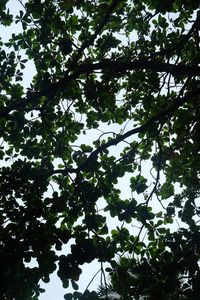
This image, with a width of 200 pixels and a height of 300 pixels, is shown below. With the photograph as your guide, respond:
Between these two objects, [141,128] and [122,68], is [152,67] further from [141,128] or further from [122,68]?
[141,128]

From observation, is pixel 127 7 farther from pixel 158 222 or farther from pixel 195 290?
pixel 195 290

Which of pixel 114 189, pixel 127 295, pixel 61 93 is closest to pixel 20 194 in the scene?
pixel 114 189

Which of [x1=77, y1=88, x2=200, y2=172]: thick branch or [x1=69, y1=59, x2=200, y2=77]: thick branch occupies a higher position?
[x1=69, y1=59, x2=200, y2=77]: thick branch

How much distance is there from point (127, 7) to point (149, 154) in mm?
3265

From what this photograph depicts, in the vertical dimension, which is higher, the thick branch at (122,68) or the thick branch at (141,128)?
the thick branch at (122,68)

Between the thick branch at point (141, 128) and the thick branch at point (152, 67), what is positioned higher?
the thick branch at point (152, 67)

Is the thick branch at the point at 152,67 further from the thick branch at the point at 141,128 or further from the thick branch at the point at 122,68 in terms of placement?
the thick branch at the point at 141,128

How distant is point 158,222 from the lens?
4348mm

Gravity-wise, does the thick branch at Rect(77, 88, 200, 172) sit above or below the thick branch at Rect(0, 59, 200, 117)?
below

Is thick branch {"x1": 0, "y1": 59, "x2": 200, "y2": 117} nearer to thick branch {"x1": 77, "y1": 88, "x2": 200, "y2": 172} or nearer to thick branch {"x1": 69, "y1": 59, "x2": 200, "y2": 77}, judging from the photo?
thick branch {"x1": 69, "y1": 59, "x2": 200, "y2": 77}

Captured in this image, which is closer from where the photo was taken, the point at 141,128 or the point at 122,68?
the point at 141,128

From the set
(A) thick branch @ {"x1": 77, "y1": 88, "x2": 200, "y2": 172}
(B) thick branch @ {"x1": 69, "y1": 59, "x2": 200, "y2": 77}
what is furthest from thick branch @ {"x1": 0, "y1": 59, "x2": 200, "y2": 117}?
(A) thick branch @ {"x1": 77, "y1": 88, "x2": 200, "y2": 172}

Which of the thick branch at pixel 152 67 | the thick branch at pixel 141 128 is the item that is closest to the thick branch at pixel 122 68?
the thick branch at pixel 152 67

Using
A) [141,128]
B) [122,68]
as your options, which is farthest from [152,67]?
[141,128]
